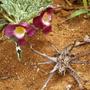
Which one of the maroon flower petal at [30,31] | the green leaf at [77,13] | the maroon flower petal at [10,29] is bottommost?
the green leaf at [77,13]

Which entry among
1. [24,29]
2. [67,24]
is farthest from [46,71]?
→ [67,24]

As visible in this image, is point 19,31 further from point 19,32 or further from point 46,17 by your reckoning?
point 46,17

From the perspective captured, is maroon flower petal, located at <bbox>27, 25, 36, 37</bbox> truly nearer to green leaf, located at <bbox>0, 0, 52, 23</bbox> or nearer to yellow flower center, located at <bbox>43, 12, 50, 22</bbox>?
yellow flower center, located at <bbox>43, 12, 50, 22</bbox>

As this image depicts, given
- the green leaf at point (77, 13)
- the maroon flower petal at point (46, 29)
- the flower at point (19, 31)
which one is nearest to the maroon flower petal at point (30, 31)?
the flower at point (19, 31)

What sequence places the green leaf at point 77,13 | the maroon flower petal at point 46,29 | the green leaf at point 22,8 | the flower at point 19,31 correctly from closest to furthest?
the flower at point 19,31, the maroon flower petal at point 46,29, the green leaf at point 22,8, the green leaf at point 77,13

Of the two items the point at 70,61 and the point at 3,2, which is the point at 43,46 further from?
the point at 3,2

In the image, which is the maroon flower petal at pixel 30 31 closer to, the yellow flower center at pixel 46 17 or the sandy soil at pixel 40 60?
the yellow flower center at pixel 46 17

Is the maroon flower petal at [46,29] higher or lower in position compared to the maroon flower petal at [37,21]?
lower
